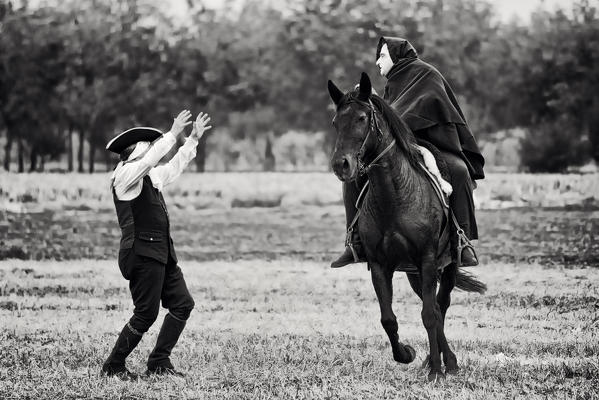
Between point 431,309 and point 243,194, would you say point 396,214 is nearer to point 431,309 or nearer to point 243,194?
point 431,309

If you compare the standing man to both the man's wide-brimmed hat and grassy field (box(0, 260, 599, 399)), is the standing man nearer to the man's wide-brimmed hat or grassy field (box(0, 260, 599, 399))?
the man's wide-brimmed hat

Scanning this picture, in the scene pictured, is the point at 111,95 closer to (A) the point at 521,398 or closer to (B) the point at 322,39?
(B) the point at 322,39

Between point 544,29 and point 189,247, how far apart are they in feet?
194

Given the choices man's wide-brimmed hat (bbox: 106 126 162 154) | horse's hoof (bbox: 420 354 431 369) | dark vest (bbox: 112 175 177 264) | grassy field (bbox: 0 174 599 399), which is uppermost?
man's wide-brimmed hat (bbox: 106 126 162 154)

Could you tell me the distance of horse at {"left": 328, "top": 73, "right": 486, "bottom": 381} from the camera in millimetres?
9250

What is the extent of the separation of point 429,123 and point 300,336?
9.94 feet

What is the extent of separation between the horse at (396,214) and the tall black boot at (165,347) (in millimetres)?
1883

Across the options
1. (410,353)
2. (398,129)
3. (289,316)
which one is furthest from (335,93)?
(289,316)

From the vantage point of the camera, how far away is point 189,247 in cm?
2397

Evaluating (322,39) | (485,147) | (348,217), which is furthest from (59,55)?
(348,217)

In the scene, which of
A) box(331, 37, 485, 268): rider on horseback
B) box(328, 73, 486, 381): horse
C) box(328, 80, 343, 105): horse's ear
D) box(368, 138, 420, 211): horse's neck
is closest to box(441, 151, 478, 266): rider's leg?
box(331, 37, 485, 268): rider on horseback

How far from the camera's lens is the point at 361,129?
8.93 m

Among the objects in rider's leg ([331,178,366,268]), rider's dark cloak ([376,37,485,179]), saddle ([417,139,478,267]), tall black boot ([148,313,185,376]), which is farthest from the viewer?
rider's dark cloak ([376,37,485,179])

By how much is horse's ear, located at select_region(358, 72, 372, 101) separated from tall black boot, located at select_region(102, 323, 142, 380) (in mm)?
2908
